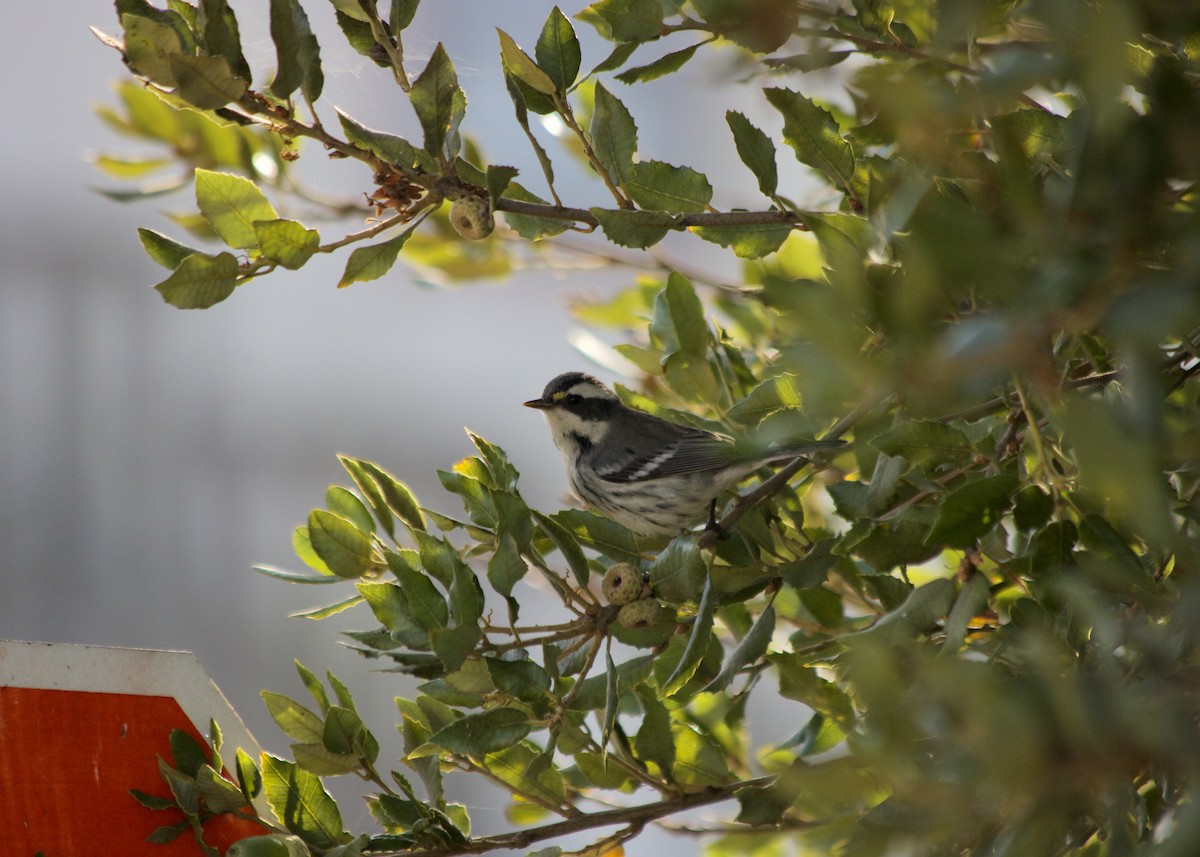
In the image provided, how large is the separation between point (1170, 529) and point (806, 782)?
20 cm

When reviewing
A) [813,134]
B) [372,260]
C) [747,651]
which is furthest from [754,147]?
[747,651]

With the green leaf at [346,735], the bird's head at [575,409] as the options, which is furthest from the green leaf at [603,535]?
the bird's head at [575,409]

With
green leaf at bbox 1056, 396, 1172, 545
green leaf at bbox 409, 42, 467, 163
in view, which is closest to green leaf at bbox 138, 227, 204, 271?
green leaf at bbox 409, 42, 467, 163

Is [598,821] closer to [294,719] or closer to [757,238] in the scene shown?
[294,719]

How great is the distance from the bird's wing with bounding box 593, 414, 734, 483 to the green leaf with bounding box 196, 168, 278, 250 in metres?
1.19

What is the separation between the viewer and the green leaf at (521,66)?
113 cm

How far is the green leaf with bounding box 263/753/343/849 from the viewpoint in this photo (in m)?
1.15

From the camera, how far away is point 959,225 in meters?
0.51

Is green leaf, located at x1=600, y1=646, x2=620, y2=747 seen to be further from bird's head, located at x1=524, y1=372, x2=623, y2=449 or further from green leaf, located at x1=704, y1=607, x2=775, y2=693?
bird's head, located at x1=524, y1=372, x2=623, y2=449

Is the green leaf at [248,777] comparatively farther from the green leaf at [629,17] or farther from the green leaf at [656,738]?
the green leaf at [629,17]

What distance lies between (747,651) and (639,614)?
0.50ft

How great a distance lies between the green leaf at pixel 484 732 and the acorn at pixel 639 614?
175 millimetres

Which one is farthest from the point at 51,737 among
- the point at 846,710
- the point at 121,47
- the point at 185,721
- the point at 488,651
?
the point at 846,710

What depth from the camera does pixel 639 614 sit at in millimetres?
1214
